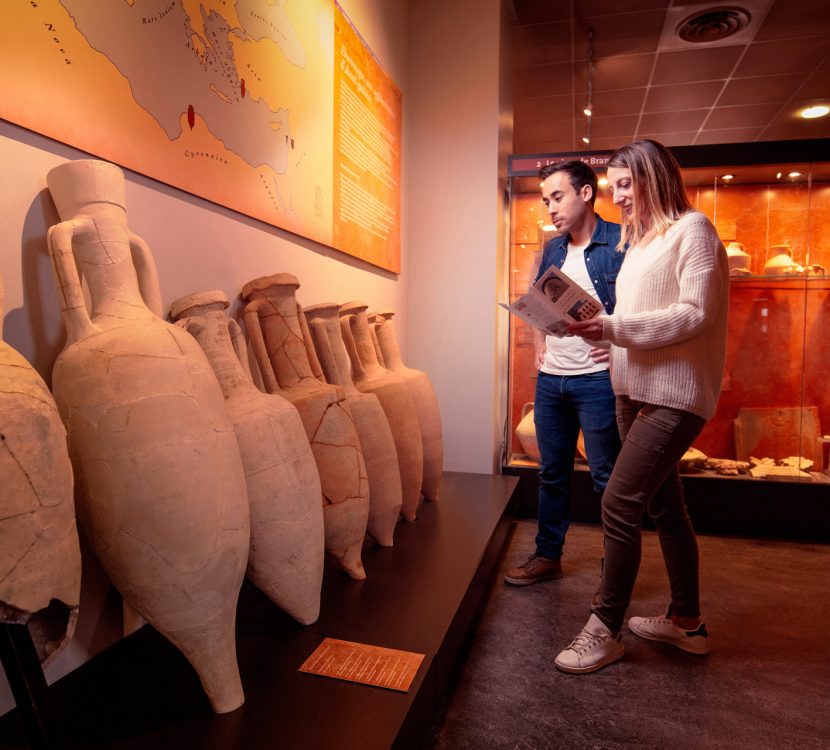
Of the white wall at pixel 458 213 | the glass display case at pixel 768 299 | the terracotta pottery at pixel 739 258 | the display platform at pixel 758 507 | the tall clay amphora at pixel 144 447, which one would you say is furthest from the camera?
the white wall at pixel 458 213

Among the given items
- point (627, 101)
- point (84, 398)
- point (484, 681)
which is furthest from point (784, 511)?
point (627, 101)

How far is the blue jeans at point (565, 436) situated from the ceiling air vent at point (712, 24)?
3.26 meters

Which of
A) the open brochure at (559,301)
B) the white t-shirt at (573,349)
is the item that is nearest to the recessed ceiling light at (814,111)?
the white t-shirt at (573,349)

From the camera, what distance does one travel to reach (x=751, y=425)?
3.24 meters

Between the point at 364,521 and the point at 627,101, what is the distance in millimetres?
5093

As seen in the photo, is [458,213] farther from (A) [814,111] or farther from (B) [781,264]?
(A) [814,111]

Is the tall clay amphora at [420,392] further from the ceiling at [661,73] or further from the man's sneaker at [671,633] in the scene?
the ceiling at [661,73]

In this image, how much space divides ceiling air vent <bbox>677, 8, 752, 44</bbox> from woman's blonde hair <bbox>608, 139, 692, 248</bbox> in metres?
3.17

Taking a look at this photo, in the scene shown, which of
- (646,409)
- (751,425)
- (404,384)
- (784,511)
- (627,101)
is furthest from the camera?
(627,101)

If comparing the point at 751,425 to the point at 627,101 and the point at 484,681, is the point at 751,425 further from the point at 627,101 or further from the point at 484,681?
the point at 627,101

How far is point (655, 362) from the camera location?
1.61 meters

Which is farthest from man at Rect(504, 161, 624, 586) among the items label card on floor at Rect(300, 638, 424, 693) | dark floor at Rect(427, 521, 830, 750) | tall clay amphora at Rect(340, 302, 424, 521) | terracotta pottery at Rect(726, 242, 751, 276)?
terracotta pottery at Rect(726, 242, 751, 276)

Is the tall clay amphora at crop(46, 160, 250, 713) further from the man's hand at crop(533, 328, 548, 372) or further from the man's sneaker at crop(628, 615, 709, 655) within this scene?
the man's hand at crop(533, 328, 548, 372)

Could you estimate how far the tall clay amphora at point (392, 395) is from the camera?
83.6 inches
